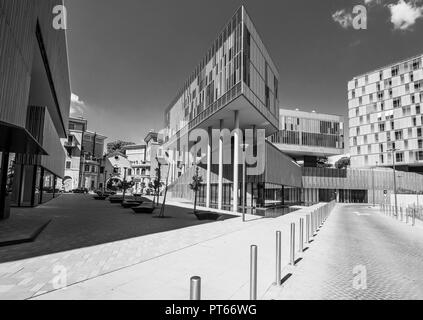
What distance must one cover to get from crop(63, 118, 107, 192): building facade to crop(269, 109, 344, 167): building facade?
5578 centimetres

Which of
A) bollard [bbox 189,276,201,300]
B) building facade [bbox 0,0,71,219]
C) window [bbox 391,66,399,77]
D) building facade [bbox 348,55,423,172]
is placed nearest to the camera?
bollard [bbox 189,276,201,300]

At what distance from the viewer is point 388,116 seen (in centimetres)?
6962

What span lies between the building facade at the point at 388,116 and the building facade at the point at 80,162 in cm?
7970

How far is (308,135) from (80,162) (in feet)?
218

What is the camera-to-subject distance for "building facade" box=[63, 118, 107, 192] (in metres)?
75.0

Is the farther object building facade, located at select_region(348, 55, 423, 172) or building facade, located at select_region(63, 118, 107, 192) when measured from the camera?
building facade, located at select_region(63, 118, 107, 192)

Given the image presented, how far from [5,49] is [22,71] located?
1870mm

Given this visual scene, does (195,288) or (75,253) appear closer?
(195,288)

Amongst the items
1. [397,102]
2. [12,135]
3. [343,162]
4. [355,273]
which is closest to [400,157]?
[397,102]

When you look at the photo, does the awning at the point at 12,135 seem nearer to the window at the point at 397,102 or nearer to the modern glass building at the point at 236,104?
the modern glass building at the point at 236,104

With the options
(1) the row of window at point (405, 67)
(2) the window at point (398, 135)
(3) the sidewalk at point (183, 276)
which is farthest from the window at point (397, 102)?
(3) the sidewalk at point (183, 276)

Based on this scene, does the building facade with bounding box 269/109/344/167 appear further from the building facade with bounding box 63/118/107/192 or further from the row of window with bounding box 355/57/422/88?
the building facade with bounding box 63/118/107/192

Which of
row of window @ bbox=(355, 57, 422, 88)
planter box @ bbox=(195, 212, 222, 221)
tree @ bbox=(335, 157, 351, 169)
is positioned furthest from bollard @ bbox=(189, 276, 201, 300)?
tree @ bbox=(335, 157, 351, 169)

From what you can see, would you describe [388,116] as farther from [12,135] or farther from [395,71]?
[12,135]
